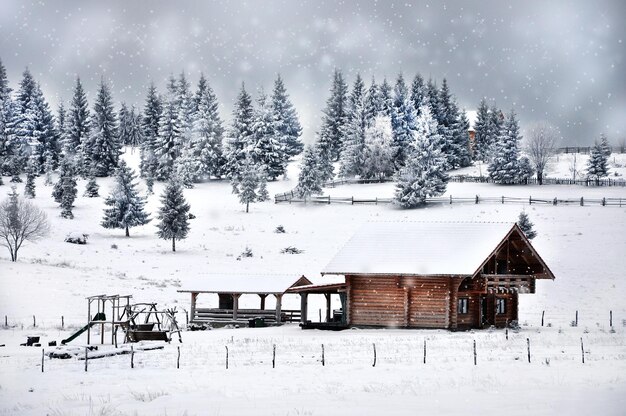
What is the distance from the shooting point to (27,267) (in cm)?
5784

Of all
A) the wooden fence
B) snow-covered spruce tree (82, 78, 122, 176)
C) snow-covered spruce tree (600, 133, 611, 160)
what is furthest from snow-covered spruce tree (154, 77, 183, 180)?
snow-covered spruce tree (600, 133, 611, 160)

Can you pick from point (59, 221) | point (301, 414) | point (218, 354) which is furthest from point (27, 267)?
point (301, 414)

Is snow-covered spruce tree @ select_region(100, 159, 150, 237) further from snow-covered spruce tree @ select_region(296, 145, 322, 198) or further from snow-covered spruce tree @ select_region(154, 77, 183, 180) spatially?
snow-covered spruce tree @ select_region(154, 77, 183, 180)

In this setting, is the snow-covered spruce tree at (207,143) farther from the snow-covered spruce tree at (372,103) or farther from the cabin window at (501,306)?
the cabin window at (501,306)

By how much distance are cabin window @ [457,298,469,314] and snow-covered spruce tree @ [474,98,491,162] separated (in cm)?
7852

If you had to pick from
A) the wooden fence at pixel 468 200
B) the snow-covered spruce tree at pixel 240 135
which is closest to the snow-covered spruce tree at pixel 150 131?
the snow-covered spruce tree at pixel 240 135

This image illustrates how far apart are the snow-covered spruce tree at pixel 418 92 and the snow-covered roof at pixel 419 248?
66494 millimetres

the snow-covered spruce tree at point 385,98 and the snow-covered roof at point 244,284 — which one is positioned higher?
the snow-covered spruce tree at point 385,98

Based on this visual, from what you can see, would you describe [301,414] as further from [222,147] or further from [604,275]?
[222,147]

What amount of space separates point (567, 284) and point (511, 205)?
27.5m

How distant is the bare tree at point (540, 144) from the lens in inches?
4045

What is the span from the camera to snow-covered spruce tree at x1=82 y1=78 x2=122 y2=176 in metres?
104

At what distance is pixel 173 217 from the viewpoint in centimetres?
7412

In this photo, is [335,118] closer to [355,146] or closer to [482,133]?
[355,146]
